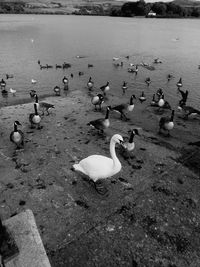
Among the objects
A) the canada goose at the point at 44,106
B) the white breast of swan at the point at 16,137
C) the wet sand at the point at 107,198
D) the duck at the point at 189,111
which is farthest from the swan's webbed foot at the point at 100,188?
the duck at the point at 189,111

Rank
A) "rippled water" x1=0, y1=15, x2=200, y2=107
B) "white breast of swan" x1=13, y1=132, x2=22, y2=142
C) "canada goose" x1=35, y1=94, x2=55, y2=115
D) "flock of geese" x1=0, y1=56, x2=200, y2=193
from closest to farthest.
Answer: "flock of geese" x1=0, y1=56, x2=200, y2=193
"white breast of swan" x1=13, y1=132, x2=22, y2=142
"canada goose" x1=35, y1=94, x2=55, y2=115
"rippled water" x1=0, y1=15, x2=200, y2=107

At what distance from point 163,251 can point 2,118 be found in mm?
15004

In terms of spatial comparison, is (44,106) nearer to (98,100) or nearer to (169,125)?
(98,100)

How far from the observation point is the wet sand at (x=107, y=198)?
27.4ft

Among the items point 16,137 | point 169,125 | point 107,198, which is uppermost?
point 16,137

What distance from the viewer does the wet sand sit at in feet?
27.4

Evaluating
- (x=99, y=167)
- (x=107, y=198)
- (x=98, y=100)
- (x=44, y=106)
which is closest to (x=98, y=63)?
(x=98, y=100)

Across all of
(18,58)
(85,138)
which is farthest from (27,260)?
(18,58)

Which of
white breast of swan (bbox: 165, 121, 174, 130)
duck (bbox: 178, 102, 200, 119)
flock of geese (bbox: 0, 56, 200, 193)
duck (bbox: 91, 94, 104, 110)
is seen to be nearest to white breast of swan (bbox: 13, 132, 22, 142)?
flock of geese (bbox: 0, 56, 200, 193)

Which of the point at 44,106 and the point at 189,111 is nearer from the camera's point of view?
the point at 44,106

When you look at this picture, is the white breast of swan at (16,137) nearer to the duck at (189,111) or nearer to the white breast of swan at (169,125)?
the white breast of swan at (169,125)

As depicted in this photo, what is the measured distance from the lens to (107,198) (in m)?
10.6

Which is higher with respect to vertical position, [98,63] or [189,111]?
[189,111]

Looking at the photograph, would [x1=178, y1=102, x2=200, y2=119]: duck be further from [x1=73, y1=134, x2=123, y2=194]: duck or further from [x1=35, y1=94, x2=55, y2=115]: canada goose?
[x1=73, y1=134, x2=123, y2=194]: duck
